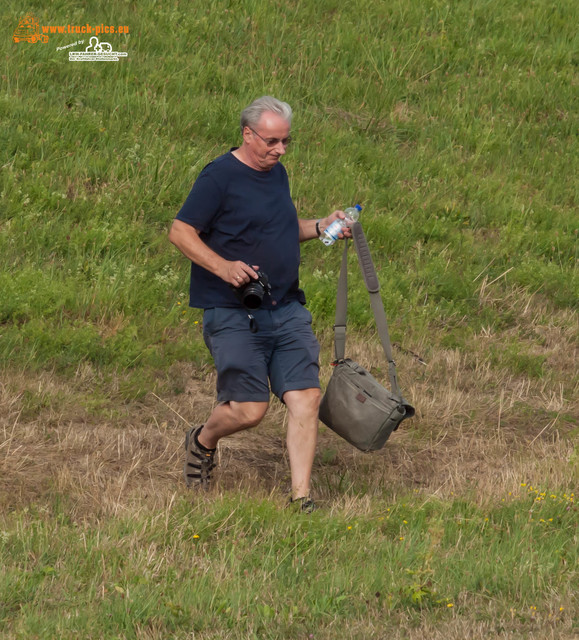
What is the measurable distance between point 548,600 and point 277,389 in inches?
75.4

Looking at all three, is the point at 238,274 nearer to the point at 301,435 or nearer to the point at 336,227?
the point at 336,227

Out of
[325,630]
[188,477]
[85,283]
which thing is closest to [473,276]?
[85,283]

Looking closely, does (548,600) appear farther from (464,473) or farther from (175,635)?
(464,473)

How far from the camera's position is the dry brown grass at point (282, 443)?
5883 millimetres

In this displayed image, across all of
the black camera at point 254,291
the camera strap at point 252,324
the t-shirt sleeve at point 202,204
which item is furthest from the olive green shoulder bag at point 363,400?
the t-shirt sleeve at point 202,204

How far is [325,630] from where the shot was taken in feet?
13.9

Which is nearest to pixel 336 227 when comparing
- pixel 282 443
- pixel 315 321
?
pixel 282 443

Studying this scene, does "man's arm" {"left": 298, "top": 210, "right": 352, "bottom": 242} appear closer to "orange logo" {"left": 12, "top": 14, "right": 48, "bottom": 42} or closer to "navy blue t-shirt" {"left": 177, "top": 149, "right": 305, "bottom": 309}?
"navy blue t-shirt" {"left": 177, "top": 149, "right": 305, "bottom": 309}

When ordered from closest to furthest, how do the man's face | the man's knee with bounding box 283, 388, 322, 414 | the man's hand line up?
the man's hand < the man's face < the man's knee with bounding box 283, 388, 322, 414

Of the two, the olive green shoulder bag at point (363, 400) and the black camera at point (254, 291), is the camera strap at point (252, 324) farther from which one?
the olive green shoulder bag at point (363, 400)

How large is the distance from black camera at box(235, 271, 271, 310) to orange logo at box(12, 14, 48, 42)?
640 cm

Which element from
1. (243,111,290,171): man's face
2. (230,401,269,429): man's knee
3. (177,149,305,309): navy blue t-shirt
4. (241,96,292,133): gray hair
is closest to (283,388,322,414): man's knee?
(230,401,269,429): man's knee

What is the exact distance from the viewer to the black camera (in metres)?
5.39

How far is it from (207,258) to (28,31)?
648 centimetres
